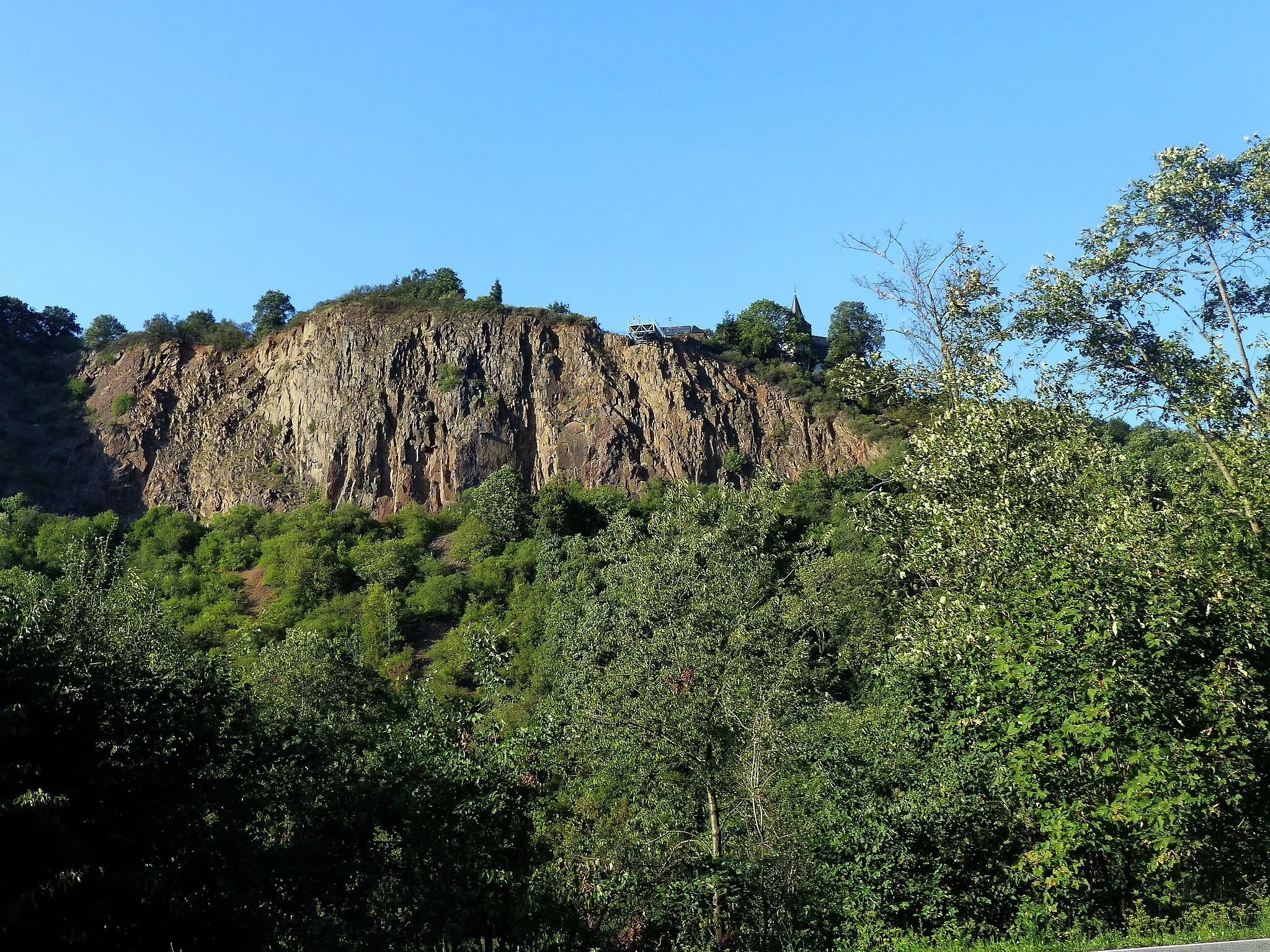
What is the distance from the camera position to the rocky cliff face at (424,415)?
6362 centimetres

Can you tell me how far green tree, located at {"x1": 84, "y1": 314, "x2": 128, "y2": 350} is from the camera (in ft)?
244

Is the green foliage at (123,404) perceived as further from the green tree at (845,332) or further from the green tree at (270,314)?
the green tree at (845,332)

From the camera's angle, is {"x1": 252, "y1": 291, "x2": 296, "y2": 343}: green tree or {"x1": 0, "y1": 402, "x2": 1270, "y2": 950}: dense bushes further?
{"x1": 252, "y1": 291, "x2": 296, "y2": 343}: green tree

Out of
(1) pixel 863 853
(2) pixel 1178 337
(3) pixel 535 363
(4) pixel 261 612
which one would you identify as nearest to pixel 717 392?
(3) pixel 535 363

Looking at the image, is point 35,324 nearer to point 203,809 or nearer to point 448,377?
point 448,377

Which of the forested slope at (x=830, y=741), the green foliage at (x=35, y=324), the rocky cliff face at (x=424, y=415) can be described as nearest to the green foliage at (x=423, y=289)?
the rocky cliff face at (x=424, y=415)

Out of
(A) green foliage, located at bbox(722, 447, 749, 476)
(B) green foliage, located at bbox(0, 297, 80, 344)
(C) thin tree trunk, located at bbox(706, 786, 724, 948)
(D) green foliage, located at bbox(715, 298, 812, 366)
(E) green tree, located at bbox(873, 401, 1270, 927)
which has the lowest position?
(C) thin tree trunk, located at bbox(706, 786, 724, 948)

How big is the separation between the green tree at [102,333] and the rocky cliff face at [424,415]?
317 cm

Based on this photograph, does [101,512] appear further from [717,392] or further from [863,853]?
[863,853]

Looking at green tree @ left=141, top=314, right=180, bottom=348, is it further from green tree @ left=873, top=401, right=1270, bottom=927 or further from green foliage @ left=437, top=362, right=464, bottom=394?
green tree @ left=873, top=401, right=1270, bottom=927

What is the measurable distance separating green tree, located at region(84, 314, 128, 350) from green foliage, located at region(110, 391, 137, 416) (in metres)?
7.09

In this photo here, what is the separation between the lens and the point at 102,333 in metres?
75.2

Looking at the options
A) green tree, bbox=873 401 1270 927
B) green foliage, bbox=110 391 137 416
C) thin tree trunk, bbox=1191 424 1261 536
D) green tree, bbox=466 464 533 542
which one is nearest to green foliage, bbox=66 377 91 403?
green foliage, bbox=110 391 137 416

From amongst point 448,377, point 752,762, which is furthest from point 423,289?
point 752,762
